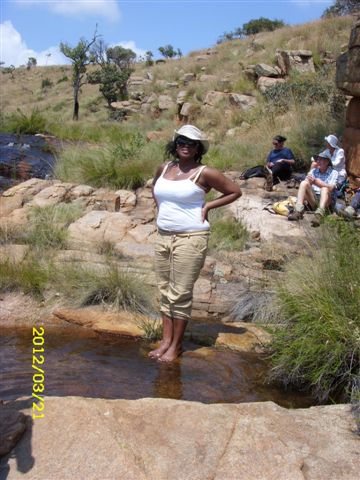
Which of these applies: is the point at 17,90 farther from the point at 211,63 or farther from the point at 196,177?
the point at 196,177

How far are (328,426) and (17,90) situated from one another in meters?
45.8

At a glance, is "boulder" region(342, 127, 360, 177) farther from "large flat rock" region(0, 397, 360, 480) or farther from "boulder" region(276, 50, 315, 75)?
"boulder" region(276, 50, 315, 75)

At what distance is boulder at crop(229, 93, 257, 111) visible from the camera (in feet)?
58.0

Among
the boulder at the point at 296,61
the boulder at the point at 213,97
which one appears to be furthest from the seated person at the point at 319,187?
the boulder at the point at 213,97

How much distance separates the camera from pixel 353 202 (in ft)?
26.1

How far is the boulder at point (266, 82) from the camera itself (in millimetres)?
17828

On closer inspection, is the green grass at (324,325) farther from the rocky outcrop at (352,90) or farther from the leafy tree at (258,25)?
the leafy tree at (258,25)

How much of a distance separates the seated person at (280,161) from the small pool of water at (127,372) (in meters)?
6.14

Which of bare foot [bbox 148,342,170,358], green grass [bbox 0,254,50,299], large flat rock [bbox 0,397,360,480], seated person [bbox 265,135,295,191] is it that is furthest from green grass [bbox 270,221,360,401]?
seated person [bbox 265,135,295,191]

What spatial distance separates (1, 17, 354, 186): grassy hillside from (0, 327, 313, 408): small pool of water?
5.82m

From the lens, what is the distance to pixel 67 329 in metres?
4.93

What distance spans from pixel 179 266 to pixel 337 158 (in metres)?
5.11

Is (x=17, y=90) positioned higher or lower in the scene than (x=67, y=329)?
higher

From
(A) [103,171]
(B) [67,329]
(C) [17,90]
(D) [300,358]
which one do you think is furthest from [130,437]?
(C) [17,90]
